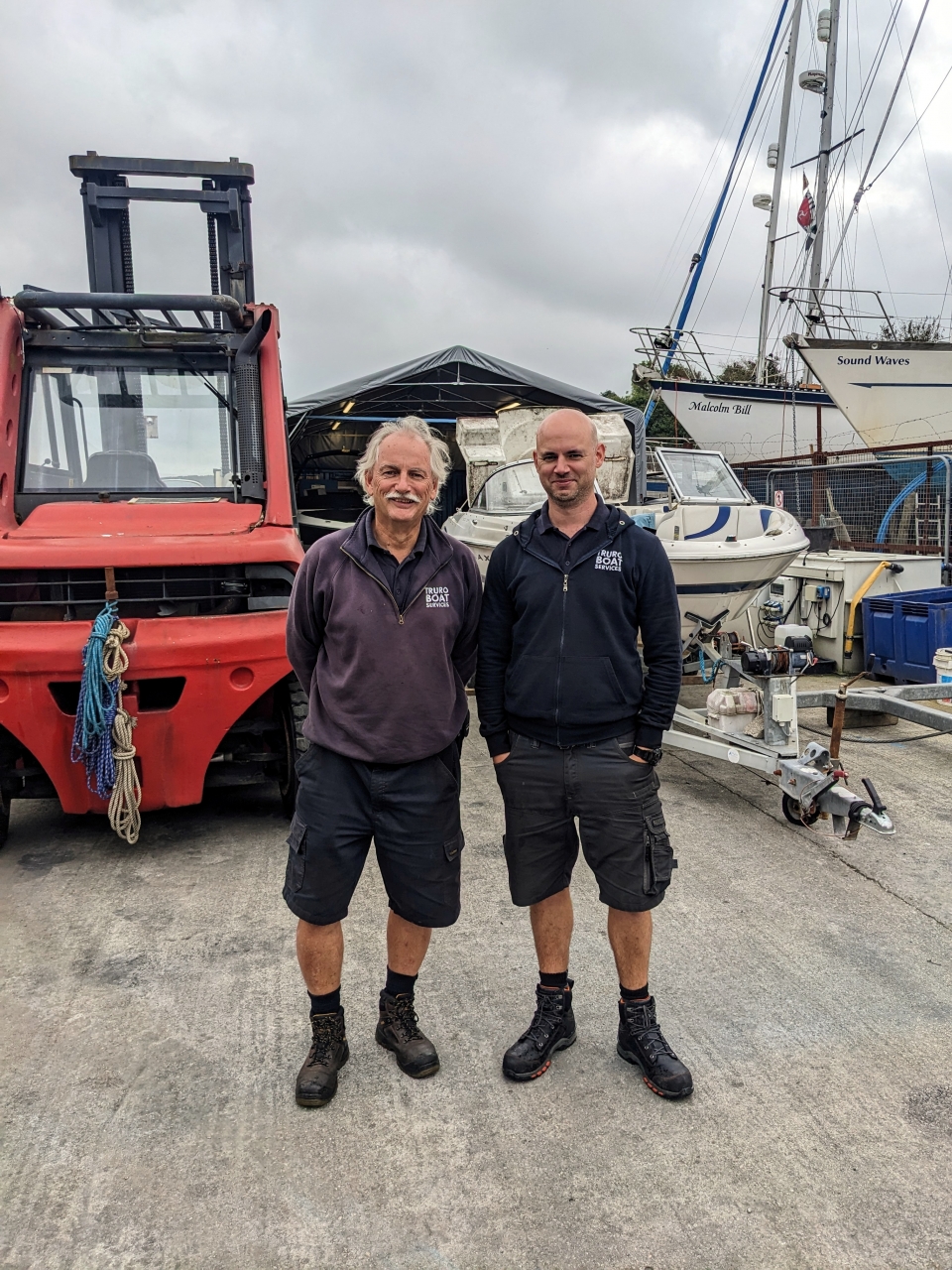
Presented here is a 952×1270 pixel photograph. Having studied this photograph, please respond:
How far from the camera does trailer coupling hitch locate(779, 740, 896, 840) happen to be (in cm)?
346

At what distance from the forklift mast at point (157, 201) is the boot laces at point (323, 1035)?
4.35 m

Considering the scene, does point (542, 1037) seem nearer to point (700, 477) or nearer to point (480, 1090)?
point (480, 1090)

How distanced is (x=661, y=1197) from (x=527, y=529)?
1.80m

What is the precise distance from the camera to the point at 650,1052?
261cm

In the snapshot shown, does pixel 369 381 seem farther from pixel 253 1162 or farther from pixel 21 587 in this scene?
pixel 253 1162

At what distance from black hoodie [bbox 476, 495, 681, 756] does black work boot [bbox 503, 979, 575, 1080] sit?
31.9 inches

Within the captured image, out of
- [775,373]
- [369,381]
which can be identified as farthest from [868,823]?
[775,373]

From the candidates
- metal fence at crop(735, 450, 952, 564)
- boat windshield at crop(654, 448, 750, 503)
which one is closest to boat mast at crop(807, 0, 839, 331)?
metal fence at crop(735, 450, 952, 564)

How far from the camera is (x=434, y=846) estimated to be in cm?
263

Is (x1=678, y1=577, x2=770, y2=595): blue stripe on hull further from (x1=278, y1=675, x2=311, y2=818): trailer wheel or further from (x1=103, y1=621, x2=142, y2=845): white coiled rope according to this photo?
(x1=103, y1=621, x2=142, y2=845): white coiled rope

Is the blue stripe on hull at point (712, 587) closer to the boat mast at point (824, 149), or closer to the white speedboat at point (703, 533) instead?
the white speedboat at point (703, 533)

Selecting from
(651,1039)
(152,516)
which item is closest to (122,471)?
(152,516)

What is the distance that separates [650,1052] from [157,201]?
5.77 m

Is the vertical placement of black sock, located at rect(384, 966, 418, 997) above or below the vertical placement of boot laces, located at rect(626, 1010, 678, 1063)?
above
